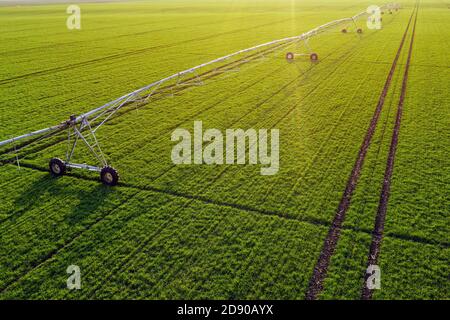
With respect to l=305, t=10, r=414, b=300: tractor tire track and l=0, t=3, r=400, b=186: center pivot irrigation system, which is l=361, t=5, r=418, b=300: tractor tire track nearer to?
l=305, t=10, r=414, b=300: tractor tire track

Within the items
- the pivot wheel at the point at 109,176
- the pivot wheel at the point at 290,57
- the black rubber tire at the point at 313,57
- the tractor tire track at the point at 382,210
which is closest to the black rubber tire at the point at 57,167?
the pivot wheel at the point at 109,176

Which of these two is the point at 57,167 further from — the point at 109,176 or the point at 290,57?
the point at 290,57

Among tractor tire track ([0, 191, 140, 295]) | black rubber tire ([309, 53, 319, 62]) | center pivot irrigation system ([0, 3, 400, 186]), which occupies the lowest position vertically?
tractor tire track ([0, 191, 140, 295])

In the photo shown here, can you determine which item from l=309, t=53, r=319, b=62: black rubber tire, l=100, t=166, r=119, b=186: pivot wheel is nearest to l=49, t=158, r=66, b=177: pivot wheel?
l=100, t=166, r=119, b=186: pivot wheel

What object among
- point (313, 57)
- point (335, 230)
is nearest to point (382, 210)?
point (335, 230)

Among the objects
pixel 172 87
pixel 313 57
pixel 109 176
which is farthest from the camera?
pixel 313 57

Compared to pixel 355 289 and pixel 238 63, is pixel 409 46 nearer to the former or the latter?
pixel 238 63

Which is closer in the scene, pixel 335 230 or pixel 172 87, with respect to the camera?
pixel 335 230

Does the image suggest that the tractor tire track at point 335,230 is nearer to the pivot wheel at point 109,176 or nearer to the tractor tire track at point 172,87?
the pivot wheel at point 109,176
